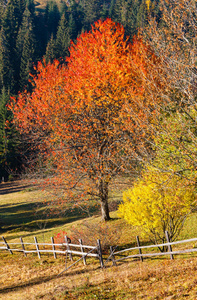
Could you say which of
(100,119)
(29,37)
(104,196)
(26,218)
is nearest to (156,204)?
(104,196)

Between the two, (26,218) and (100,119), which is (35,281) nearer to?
(100,119)

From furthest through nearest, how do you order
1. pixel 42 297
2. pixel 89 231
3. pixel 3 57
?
1. pixel 3 57
2. pixel 89 231
3. pixel 42 297

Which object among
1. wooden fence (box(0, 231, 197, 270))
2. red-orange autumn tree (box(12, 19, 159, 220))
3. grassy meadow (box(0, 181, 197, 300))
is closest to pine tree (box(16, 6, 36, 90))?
red-orange autumn tree (box(12, 19, 159, 220))

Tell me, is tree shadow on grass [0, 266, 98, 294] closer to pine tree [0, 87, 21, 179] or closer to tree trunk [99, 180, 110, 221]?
tree trunk [99, 180, 110, 221]

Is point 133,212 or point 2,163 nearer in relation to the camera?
point 133,212

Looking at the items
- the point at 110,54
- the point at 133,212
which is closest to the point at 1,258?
the point at 133,212

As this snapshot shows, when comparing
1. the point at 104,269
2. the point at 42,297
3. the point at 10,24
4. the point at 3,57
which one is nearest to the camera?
the point at 42,297

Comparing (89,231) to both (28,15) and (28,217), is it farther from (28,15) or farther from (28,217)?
(28,15)

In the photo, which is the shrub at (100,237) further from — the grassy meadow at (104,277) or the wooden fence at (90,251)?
the wooden fence at (90,251)

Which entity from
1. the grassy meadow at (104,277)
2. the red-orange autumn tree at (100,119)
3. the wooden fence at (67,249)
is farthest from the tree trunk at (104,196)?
the wooden fence at (67,249)

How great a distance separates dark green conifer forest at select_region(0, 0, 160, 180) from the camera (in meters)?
54.2

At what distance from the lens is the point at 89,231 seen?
15062 mm

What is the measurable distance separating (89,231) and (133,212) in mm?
3757

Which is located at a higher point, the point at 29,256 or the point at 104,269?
the point at 104,269
